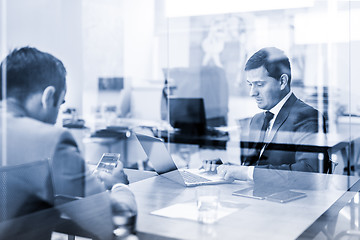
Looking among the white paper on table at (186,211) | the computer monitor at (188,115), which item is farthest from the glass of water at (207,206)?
the computer monitor at (188,115)

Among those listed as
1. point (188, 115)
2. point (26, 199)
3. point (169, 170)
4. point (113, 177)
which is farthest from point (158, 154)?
point (188, 115)

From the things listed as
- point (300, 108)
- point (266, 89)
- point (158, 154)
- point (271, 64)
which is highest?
point (271, 64)

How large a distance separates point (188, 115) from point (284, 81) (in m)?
1.90

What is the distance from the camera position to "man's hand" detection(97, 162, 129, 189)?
1868 mm

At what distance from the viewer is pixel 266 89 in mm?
2682

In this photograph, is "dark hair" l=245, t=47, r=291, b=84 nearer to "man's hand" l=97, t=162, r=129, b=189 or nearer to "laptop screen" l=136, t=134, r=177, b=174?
"laptop screen" l=136, t=134, r=177, b=174

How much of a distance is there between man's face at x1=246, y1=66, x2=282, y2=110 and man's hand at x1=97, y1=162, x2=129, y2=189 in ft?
3.40

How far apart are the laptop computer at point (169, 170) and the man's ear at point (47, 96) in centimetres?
84

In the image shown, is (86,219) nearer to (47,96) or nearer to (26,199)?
(26,199)

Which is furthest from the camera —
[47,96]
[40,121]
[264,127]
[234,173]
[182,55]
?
[182,55]

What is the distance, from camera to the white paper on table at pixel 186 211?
4.50 ft

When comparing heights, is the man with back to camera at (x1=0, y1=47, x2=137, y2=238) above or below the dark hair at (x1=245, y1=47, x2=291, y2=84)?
below

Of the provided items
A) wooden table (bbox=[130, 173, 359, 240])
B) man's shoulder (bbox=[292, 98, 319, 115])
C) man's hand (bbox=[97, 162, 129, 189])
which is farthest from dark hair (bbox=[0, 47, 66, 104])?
man's shoulder (bbox=[292, 98, 319, 115])

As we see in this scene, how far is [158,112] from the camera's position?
533 centimetres
